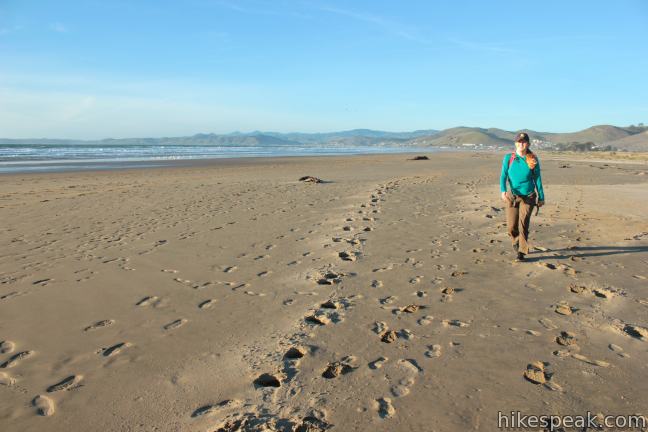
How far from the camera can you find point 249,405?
2.94 metres

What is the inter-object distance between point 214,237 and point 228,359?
484 cm

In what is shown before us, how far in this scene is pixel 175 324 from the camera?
434 cm

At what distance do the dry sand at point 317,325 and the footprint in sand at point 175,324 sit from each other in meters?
0.03

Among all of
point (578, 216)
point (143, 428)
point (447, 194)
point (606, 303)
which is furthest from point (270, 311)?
point (447, 194)

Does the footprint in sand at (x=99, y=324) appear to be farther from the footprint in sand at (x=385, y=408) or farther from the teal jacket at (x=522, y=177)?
the teal jacket at (x=522, y=177)

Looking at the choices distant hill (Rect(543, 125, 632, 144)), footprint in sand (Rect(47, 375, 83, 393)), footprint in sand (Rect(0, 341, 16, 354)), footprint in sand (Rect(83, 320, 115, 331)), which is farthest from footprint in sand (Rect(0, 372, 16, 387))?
distant hill (Rect(543, 125, 632, 144))

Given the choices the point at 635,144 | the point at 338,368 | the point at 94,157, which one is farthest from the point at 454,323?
the point at 635,144

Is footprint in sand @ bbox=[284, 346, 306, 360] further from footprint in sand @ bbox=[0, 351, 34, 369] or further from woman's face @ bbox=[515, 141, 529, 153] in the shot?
woman's face @ bbox=[515, 141, 529, 153]

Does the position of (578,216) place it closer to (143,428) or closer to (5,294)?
(143,428)

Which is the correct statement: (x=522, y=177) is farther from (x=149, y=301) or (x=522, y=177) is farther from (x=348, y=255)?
(x=149, y=301)

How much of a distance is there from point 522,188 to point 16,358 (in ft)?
21.6

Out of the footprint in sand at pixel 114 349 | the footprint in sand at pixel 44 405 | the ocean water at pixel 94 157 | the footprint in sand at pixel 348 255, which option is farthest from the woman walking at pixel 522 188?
the ocean water at pixel 94 157

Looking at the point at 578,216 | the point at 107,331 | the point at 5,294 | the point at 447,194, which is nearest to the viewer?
the point at 107,331

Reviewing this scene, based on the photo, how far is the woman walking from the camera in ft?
20.6
